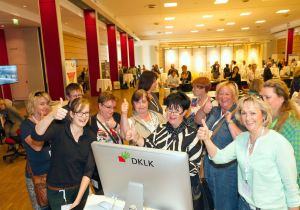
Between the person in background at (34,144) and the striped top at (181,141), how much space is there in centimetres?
107

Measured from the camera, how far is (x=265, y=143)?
59.4 inches

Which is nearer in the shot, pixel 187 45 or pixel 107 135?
pixel 107 135

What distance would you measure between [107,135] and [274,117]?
1469 millimetres

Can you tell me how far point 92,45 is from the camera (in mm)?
10820

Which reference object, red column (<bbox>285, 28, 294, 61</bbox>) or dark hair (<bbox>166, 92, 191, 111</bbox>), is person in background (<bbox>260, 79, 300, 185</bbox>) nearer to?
dark hair (<bbox>166, 92, 191, 111</bbox>)

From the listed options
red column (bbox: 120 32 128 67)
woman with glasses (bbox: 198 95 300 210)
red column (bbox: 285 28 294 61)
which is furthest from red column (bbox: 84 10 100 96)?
red column (bbox: 285 28 294 61)

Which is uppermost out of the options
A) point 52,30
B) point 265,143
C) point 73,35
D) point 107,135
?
point 73,35

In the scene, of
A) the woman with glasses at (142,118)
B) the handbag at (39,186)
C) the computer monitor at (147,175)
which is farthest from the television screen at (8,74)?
the computer monitor at (147,175)

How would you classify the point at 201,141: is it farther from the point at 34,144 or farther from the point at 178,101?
the point at 34,144

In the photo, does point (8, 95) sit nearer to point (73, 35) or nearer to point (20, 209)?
point (73, 35)

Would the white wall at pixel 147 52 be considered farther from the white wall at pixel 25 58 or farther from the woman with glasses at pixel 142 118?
the woman with glasses at pixel 142 118

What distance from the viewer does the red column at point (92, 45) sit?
10358 millimetres

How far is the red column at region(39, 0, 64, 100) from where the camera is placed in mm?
6402

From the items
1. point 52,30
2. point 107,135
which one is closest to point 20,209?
point 107,135
